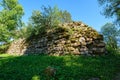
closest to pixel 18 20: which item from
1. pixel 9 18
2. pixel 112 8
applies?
pixel 9 18

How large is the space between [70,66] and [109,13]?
56.8ft

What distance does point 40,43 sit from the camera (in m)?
31.4

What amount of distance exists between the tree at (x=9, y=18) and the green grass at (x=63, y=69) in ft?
110

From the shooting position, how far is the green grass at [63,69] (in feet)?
54.5

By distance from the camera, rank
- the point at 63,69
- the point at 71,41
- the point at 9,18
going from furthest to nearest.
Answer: the point at 9,18, the point at 71,41, the point at 63,69

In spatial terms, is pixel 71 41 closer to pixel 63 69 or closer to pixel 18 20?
pixel 63 69

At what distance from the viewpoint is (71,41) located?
90.8ft

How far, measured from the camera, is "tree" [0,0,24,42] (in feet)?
180

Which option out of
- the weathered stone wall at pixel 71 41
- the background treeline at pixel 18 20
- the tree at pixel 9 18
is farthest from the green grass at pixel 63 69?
the tree at pixel 9 18

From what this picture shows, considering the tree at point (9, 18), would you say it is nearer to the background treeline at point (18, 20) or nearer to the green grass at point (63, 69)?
the background treeline at point (18, 20)

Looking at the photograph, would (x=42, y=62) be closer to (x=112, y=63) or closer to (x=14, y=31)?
(x=112, y=63)

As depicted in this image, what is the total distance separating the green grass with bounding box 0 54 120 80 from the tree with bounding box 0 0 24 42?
33673 millimetres

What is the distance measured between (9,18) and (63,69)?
40375 mm

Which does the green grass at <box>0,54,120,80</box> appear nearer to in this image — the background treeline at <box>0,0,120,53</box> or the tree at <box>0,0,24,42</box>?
the background treeline at <box>0,0,120,53</box>
